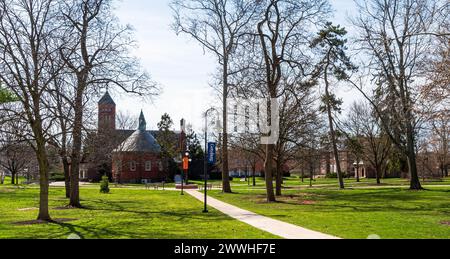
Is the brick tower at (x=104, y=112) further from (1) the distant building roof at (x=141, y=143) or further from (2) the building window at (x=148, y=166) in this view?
(2) the building window at (x=148, y=166)

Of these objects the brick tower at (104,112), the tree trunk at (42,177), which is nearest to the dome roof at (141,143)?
the brick tower at (104,112)

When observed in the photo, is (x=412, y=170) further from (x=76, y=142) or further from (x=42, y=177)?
(x=42, y=177)

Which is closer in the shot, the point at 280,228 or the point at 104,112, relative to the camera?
the point at 280,228

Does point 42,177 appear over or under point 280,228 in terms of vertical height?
over

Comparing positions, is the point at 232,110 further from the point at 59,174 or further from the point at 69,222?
the point at 59,174

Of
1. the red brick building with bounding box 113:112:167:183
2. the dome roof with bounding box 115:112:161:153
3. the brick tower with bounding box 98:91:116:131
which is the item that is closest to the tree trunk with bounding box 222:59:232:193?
the brick tower with bounding box 98:91:116:131

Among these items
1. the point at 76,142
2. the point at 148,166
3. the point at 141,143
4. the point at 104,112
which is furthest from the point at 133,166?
the point at 76,142

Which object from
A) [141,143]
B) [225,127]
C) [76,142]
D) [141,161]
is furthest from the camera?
[141,161]

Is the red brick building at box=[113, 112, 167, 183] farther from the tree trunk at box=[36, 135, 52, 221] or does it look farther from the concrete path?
the concrete path

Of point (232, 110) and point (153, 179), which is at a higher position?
point (232, 110)

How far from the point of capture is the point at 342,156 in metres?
74.4

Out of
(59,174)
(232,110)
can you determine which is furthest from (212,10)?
(59,174)

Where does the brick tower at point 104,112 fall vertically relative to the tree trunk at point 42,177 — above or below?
above
